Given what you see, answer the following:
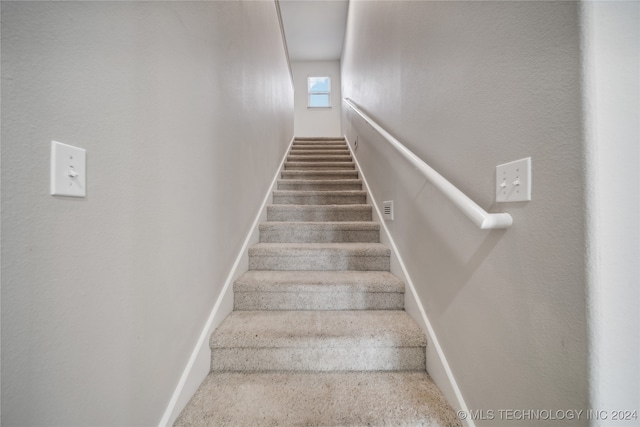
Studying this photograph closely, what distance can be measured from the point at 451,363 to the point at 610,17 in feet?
3.38

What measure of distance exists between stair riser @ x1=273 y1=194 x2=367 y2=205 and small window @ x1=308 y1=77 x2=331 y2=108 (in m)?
4.03

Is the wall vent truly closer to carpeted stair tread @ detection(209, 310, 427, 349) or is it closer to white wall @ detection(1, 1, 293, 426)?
carpeted stair tread @ detection(209, 310, 427, 349)

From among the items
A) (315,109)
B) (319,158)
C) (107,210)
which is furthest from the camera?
(315,109)

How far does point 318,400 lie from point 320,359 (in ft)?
0.52

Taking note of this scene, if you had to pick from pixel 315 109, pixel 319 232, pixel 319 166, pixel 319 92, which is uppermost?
pixel 319 92

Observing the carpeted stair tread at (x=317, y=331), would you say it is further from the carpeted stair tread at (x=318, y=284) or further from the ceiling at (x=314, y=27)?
the ceiling at (x=314, y=27)

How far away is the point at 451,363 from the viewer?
875 millimetres

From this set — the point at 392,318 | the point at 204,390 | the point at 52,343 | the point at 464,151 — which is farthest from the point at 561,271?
the point at 204,390

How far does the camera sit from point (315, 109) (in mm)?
5539

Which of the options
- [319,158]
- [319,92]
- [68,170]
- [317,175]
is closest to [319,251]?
[68,170]

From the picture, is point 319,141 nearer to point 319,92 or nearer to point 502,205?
point 319,92

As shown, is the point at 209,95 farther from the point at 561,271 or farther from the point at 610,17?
the point at 561,271

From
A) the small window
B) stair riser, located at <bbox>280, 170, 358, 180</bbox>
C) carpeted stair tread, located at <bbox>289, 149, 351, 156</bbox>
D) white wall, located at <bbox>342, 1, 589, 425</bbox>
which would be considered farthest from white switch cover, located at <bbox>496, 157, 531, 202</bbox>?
the small window

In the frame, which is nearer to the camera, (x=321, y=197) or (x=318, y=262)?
(x=318, y=262)
